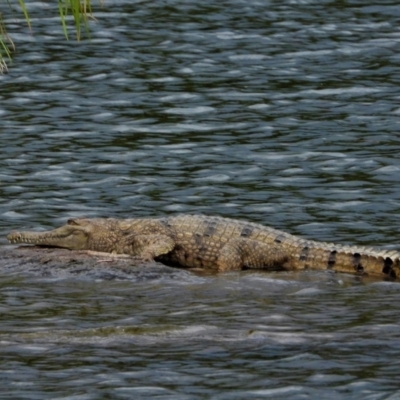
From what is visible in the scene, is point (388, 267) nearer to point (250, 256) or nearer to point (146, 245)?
point (250, 256)

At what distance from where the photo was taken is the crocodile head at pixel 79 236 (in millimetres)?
12422

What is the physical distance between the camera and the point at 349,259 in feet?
39.0

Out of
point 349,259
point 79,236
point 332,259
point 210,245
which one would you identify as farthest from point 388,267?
point 79,236

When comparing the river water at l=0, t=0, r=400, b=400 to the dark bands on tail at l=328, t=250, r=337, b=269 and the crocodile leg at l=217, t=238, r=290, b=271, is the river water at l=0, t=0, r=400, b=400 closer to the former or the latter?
the dark bands on tail at l=328, t=250, r=337, b=269

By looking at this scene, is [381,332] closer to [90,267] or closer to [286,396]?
[286,396]

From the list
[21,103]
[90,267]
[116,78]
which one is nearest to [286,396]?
[90,267]

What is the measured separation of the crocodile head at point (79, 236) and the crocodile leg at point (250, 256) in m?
1.14

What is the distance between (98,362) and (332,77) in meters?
13.2

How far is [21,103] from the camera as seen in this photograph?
2002 cm

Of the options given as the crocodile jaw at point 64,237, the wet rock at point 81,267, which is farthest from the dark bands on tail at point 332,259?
the crocodile jaw at point 64,237

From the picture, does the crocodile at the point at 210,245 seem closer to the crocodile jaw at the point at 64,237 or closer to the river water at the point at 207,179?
the crocodile jaw at the point at 64,237

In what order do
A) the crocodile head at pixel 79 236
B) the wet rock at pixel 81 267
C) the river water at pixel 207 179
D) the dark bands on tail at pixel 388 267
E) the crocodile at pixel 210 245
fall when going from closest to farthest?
the river water at pixel 207 179 < the wet rock at pixel 81 267 < the dark bands on tail at pixel 388 267 < the crocodile at pixel 210 245 < the crocodile head at pixel 79 236

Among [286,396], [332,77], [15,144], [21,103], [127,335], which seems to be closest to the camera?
[286,396]

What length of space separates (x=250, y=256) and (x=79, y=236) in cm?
169
